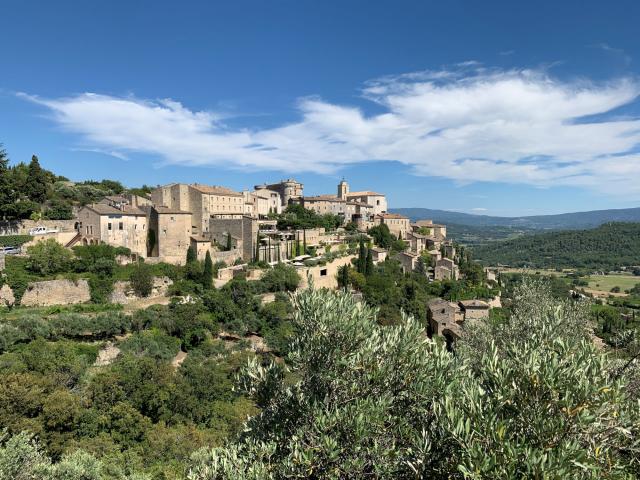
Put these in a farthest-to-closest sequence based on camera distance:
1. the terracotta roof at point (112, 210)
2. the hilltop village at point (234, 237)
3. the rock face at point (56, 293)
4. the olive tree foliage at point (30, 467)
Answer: the hilltop village at point (234, 237)
the terracotta roof at point (112, 210)
the rock face at point (56, 293)
the olive tree foliage at point (30, 467)

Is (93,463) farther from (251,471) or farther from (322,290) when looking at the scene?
(322,290)

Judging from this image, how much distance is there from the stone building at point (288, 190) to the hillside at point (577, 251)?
88000 mm

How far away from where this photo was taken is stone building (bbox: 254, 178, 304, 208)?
68912mm

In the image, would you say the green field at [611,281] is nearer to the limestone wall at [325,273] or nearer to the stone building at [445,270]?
the stone building at [445,270]

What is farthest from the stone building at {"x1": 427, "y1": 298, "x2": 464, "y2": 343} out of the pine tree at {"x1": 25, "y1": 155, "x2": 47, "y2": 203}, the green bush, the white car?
the pine tree at {"x1": 25, "y1": 155, "x2": 47, "y2": 203}

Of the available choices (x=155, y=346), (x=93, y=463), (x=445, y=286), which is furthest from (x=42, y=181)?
(x=445, y=286)

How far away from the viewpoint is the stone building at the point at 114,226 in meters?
33.0

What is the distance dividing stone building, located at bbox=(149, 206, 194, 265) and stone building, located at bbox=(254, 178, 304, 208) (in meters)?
32.7

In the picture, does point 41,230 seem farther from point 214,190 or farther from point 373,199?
point 373,199

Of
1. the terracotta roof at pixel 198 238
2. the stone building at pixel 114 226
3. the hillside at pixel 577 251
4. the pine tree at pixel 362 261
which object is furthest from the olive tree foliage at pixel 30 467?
the hillside at pixel 577 251

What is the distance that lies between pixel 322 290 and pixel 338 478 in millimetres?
3465

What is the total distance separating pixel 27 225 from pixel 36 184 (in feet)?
21.2

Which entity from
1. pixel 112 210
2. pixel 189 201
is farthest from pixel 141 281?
pixel 189 201

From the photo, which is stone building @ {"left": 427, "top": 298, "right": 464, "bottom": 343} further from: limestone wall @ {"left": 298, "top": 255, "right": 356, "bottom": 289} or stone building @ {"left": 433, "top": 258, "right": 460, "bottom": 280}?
stone building @ {"left": 433, "top": 258, "right": 460, "bottom": 280}
